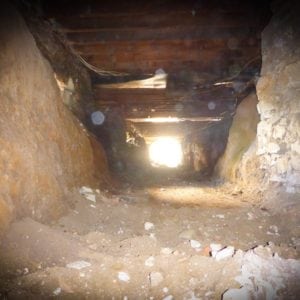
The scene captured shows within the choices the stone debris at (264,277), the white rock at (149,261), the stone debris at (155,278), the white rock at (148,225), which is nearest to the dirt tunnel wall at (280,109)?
the stone debris at (264,277)

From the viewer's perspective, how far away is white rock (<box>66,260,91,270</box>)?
221 cm

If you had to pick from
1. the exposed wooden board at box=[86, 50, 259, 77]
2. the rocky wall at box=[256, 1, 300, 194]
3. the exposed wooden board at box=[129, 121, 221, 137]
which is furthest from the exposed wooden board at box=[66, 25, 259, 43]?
the exposed wooden board at box=[129, 121, 221, 137]

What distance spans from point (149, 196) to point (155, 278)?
345cm

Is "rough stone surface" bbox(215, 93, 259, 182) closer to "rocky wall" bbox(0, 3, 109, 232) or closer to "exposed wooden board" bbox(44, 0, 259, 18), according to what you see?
"exposed wooden board" bbox(44, 0, 259, 18)

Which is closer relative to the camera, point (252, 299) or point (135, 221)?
point (252, 299)

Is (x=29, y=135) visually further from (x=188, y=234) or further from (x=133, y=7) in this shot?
(x=133, y=7)

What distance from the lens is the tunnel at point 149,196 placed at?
7.04 feet

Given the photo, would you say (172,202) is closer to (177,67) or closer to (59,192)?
(59,192)

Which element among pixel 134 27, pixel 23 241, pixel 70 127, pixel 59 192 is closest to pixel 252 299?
pixel 23 241

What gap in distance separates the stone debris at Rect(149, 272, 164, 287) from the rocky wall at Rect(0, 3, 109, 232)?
1305mm

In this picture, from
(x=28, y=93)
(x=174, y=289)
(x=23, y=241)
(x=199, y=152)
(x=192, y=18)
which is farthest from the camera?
(x=199, y=152)

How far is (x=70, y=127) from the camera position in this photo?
15.2ft

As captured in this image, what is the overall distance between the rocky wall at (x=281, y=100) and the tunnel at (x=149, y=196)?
0.02 m

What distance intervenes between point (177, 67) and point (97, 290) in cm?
490
